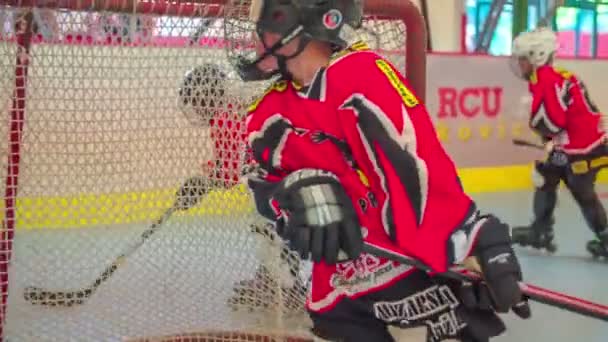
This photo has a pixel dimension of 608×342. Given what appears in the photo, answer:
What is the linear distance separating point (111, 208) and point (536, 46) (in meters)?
2.73

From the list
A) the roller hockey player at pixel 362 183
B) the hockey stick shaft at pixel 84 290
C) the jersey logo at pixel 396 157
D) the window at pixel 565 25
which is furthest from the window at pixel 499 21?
the jersey logo at pixel 396 157

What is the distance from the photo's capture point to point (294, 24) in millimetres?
1229

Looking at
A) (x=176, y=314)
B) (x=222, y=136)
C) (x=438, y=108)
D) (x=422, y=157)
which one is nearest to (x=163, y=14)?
(x=222, y=136)

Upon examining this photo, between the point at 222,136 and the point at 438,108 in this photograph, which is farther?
the point at 438,108

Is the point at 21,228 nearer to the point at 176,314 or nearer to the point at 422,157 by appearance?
the point at 176,314

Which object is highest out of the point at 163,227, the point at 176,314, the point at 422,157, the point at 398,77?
the point at 398,77

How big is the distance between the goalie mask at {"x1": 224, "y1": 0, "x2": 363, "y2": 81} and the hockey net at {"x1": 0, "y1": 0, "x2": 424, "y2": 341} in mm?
728

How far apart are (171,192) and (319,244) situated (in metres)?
1.15

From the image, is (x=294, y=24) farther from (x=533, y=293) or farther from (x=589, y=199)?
(x=589, y=199)

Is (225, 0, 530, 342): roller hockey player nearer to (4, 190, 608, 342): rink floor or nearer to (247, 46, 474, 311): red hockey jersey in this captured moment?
(247, 46, 474, 311): red hockey jersey

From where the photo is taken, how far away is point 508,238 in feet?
3.99

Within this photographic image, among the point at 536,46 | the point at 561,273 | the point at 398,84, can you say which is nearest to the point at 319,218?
the point at 398,84

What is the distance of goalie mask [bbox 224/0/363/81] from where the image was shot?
1229mm

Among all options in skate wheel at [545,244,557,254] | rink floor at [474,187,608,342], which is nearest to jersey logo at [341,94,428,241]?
rink floor at [474,187,608,342]
